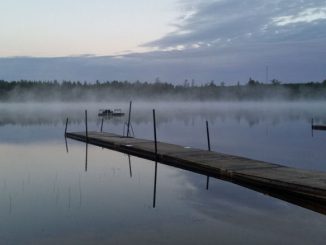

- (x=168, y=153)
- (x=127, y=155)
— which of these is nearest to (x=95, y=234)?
(x=168, y=153)

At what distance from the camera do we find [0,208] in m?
11.9

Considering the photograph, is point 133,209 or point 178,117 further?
point 178,117

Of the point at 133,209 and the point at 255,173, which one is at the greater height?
the point at 255,173

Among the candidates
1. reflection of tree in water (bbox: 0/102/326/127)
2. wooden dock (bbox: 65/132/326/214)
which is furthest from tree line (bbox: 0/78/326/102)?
wooden dock (bbox: 65/132/326/214)

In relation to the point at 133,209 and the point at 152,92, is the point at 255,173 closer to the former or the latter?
the point at 133,209

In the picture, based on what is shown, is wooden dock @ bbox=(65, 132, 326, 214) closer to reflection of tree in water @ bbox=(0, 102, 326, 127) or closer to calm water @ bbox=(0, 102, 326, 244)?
calm water @ bbox=(0, 102, 326, 244)

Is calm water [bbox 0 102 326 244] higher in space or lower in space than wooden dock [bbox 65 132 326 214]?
lower

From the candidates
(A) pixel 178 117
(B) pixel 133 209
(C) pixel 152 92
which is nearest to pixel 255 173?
(B) pixel 133 209

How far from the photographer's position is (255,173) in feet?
46.6

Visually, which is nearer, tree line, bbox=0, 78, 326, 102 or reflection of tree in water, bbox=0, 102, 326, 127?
reflection of tree in water, bbox=0, 102, 326, 127

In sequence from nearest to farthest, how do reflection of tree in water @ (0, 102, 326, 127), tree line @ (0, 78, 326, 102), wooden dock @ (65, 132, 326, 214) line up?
1. wooden dock @ (65, 132, 326, 214)
2. reflection of tree in water @ (0, 102, 326, 127)
3. tree line @ (0, 78, 326, 102)

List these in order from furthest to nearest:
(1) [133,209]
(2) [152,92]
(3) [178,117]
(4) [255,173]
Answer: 1. (2) [152,92]
2. (3) [178,117]
3. (4) [255,173]
4. (1) [133,209]

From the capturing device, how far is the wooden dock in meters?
11.8

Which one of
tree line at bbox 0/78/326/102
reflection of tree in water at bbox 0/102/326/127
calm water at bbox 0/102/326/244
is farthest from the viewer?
tree line at bbox 0/78/326/102
